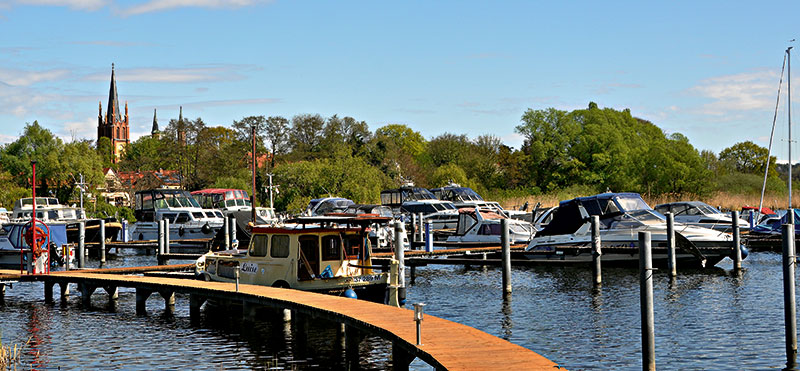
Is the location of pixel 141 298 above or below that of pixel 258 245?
below

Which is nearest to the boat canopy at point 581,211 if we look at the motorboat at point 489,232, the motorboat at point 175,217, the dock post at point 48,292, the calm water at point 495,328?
the calm water at point 495,328

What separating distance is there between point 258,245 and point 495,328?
7.02m

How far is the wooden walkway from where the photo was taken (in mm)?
15320

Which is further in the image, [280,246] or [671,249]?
[671,249]

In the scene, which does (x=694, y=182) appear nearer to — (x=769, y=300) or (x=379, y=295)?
(x=769, y=300)

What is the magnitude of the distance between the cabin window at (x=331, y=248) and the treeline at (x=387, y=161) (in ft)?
220

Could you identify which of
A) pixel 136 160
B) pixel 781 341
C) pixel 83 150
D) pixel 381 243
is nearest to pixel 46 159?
pixel 83 150

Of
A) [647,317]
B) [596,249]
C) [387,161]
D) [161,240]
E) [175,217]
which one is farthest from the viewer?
[387,161]

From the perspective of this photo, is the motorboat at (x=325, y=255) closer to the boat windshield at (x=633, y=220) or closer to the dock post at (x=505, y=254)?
the dock post at (x=505, y=254)

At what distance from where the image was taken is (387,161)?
373ft

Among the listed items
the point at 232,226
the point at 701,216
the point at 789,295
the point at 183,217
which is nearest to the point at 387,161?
the point at 183,217

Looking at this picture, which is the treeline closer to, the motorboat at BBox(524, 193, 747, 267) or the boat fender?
the motorboat at BBox(524, 193, 747, 267)

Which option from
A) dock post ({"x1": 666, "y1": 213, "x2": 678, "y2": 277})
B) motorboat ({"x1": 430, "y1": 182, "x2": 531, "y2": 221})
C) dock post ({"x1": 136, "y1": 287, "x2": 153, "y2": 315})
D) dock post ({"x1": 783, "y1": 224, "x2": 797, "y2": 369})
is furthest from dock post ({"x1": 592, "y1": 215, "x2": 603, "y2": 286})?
motorboat ({"x1": 430, "y1": 182, "x2": 531, "y2": 221})

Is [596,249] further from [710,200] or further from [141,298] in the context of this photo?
[710,200]
